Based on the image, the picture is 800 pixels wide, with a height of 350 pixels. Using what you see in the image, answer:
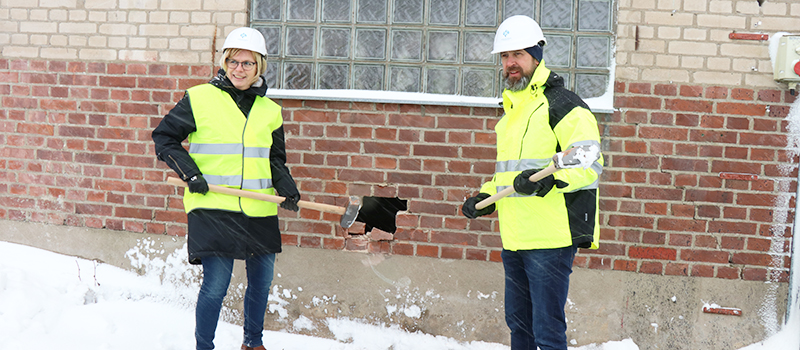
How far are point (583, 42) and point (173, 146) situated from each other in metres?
2.66

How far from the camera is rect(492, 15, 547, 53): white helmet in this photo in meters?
2.54

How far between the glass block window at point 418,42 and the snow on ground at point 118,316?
1.68 m

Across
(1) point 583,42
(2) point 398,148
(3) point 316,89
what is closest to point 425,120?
(2) point 398,148

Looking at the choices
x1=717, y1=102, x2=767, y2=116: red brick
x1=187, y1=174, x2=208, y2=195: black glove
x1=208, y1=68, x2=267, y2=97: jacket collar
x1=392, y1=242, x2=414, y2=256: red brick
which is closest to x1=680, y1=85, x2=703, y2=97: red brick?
x1=717, y1=102, x2=767, y2=116: red brick

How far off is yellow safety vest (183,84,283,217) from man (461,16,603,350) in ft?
4.21

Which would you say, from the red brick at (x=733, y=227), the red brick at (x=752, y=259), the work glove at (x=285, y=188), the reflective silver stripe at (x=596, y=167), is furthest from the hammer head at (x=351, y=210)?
the red brick at (x=752, y=259)

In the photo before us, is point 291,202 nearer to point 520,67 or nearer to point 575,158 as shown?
point 520,67

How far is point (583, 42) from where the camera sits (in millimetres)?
3613

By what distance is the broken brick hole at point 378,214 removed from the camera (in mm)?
3838

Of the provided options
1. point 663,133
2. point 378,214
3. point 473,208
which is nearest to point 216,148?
point 473,208

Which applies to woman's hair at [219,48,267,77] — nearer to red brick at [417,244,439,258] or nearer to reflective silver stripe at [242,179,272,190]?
reflective silver stripe at [242,179,272,190]

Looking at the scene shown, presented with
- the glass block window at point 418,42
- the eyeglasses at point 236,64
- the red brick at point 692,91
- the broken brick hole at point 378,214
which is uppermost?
the glass block window at point 418,42

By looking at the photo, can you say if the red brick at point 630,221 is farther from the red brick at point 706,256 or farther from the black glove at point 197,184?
the black glove at point 197,184

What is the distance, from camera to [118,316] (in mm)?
3592
